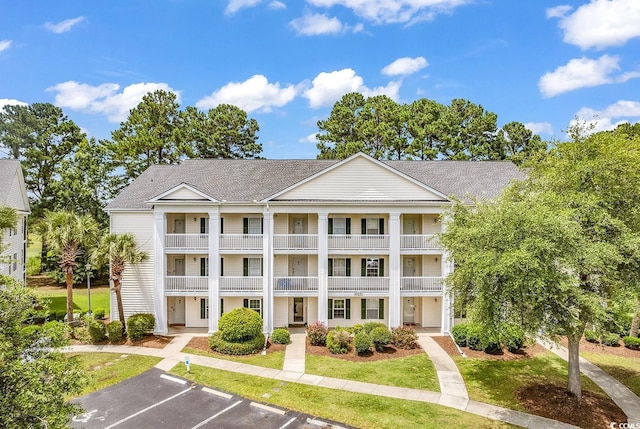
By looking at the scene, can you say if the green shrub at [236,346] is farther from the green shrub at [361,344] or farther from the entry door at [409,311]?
the entry door at [409,311]

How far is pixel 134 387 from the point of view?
16406 millimetres

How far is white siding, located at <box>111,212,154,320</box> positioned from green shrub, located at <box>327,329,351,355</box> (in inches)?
467

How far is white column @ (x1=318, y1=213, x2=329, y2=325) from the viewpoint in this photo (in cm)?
2389

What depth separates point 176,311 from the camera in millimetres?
25781

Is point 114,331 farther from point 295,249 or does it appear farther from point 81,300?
point 81,300

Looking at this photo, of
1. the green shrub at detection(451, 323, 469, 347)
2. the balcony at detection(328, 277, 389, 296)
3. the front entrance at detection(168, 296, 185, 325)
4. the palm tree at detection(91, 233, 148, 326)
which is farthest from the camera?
the front entrance at detection(168, 296, 185, 325)

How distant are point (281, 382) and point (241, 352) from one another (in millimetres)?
4122

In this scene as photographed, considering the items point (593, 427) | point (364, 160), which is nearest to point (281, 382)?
point (593, 427)

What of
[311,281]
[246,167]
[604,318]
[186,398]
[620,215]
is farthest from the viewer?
[246,167]

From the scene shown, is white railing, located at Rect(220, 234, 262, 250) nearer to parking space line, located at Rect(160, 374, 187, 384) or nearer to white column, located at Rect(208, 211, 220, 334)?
white column, located at Rect(208, 211, 220, 334)

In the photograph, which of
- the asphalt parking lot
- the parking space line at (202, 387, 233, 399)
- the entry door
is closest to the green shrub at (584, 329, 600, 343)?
the entry door

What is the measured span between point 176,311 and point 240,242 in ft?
22.4

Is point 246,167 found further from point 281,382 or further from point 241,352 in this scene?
point 281,382

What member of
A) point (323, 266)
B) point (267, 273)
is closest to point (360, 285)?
point (323, 266)
